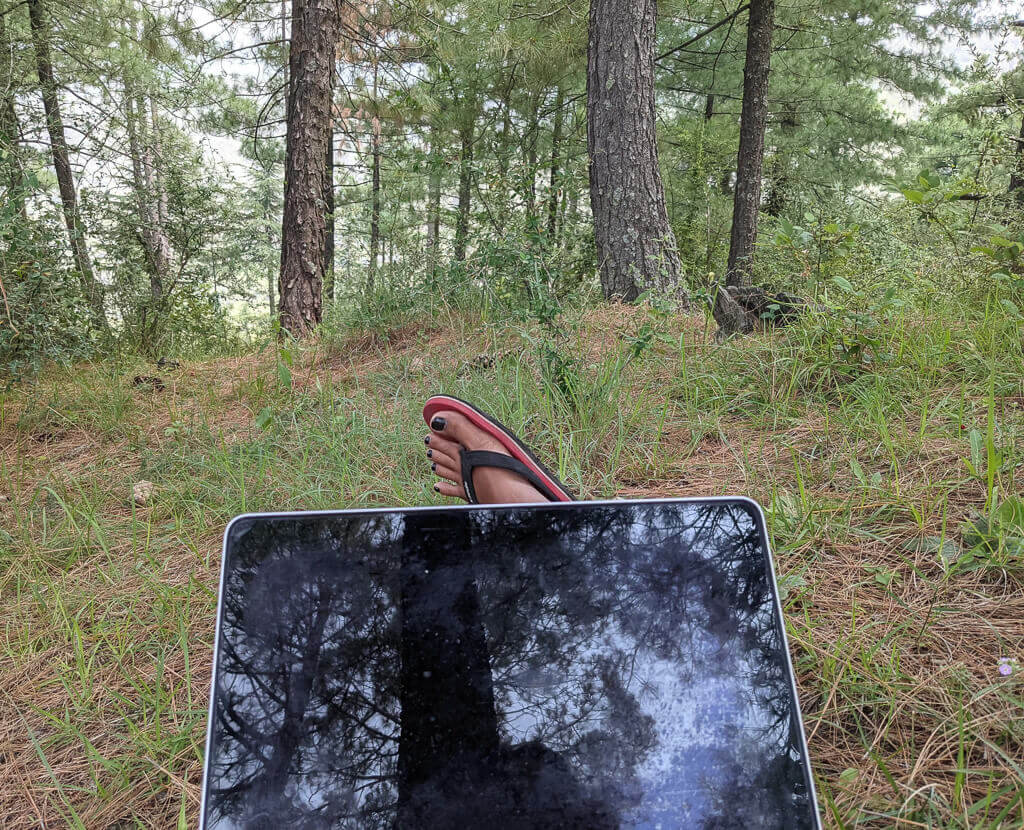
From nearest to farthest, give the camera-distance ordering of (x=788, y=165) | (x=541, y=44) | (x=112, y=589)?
(x=112, y=589) → (x=541, y=44) → (x=788, y=165)

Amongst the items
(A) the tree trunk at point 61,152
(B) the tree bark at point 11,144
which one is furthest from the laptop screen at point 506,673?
(A) the tree trunk at point 61,152

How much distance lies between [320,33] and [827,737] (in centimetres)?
532

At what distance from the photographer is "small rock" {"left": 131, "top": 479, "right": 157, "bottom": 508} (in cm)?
207

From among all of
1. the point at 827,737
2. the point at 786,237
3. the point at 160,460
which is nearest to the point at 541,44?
the point at 786,237

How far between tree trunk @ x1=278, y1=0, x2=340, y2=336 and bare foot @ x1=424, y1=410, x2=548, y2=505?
10.6ft

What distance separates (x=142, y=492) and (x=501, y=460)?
143 centimetres

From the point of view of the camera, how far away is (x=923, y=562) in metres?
1.34

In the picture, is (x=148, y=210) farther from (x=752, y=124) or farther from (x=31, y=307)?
(x=752, y=124)

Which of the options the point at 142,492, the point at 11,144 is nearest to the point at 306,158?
the point at 11,144

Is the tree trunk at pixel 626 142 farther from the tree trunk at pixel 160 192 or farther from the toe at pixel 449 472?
the tree trunk at pixel 160 192

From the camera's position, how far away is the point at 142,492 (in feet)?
6.98

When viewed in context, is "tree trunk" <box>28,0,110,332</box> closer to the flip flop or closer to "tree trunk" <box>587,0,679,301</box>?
"tree trunk" <box>587,0,679,301</box>

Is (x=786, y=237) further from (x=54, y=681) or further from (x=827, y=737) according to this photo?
(x=54, y=681)

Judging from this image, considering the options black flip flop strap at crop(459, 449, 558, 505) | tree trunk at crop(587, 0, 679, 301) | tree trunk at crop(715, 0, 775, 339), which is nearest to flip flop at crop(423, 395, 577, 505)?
black flip flop strap at crop(459, 449, 558, 505)
